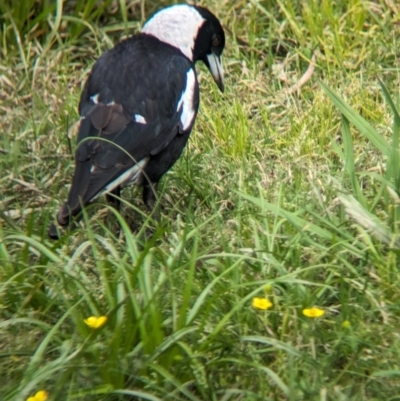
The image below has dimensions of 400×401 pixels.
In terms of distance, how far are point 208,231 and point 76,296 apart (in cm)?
83

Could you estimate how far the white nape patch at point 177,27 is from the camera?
443 centimetres

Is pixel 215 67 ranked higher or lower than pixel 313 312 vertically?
lower

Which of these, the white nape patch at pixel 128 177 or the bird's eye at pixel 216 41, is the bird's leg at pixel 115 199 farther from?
Result: the bird's eye at pixel 216 41

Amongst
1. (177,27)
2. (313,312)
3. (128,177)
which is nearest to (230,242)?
(128,177)

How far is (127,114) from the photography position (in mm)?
3861

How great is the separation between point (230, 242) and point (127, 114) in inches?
28.7

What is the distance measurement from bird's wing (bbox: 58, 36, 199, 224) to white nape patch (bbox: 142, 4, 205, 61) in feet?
0.70

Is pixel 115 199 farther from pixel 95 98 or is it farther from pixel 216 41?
pixel 216 41

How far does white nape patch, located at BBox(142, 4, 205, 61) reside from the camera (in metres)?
4.43

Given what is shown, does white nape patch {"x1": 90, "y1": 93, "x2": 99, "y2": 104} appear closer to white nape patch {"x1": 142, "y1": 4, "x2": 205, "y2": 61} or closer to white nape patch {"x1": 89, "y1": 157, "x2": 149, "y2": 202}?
white nape patch {"x1": 89, "y1": 157, "x2": 149, "y2": 202}

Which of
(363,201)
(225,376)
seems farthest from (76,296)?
(363,201)

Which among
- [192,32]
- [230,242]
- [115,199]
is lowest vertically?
[115,199]

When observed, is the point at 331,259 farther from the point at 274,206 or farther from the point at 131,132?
the point at 131,132

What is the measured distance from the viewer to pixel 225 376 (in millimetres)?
2756
